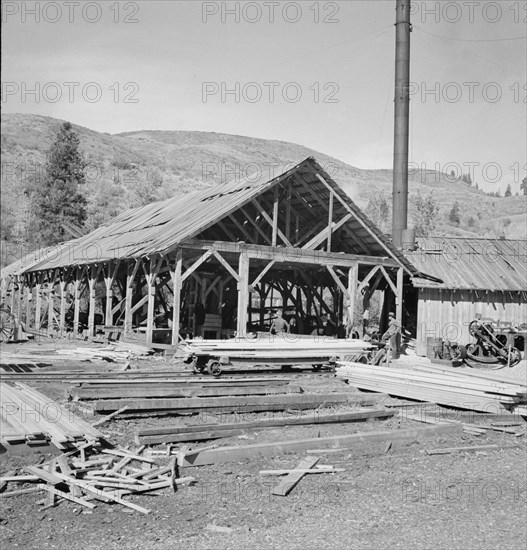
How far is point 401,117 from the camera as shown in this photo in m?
32.7

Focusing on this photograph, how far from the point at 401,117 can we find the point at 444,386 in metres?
22.0

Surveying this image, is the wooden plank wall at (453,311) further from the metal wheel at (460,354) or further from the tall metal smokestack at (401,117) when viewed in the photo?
the tall metal smokestack at (401,117)

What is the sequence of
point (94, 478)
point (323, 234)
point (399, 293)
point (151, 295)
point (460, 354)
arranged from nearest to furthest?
point (94, 478) → point (151, 295) → point (460, 354) → point (323, 234) → point (399, 293)

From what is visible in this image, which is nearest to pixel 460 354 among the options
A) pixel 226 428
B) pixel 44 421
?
pixel 226 428

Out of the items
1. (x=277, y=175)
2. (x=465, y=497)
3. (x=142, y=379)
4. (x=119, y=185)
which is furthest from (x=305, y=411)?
(x=119, y=185)

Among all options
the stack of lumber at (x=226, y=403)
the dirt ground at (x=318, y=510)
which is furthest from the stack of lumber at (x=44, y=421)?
the stack of lumber at (x=226, y=403)

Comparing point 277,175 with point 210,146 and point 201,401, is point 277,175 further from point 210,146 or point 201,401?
point 210,146

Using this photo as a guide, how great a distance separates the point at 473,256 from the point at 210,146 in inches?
4859

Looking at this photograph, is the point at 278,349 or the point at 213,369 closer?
the point at 213,369

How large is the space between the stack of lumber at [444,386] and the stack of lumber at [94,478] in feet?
23.7

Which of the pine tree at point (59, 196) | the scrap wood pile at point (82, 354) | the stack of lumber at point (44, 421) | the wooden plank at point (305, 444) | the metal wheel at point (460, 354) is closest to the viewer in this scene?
the wooden plank at point (305, 444)

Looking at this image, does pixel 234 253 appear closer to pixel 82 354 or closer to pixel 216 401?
pixel 82 354

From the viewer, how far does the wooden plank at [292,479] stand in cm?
741

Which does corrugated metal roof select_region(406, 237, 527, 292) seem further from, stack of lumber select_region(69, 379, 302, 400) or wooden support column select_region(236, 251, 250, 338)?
stack of lumber select_region(69, 379, 302, 400)
